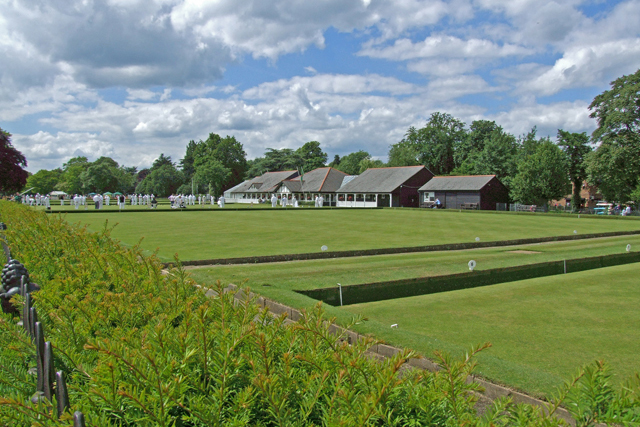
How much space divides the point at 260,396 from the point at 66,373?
5.25 feet

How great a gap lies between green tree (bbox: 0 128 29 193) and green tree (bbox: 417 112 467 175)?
62.8 metres

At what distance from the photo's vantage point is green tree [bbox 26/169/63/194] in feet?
403

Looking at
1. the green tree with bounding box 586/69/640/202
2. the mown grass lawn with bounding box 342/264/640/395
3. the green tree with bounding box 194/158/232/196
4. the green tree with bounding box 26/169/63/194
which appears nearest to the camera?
the mown grass lawn with bounding box 342/264/640/395

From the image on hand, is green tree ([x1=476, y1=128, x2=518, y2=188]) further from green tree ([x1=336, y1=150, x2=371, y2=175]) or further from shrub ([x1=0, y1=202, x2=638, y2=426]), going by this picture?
shrub ([x1=0, y1=202, x2=638, y2=426])

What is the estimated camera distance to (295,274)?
33.2 ft

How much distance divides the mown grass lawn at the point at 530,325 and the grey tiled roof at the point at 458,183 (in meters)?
44.7

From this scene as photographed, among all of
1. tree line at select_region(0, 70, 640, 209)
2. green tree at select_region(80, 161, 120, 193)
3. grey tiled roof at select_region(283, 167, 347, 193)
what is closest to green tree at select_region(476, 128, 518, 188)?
tree line at select_region(0, 70, 640, 209)

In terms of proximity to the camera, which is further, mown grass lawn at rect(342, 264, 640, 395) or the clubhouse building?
the clubhouse building

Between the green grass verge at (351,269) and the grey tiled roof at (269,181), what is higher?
the grey tiled roof at (269,181)

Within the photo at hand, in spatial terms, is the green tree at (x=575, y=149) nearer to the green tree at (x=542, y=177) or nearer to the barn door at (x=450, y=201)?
the green tree at (x=542, y=177)

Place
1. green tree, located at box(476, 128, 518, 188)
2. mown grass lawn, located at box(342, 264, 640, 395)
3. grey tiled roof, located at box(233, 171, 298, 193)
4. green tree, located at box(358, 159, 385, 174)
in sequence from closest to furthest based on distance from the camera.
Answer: mown grass lawn, located at box(342, 264, 640, 395) < green tree, located at box(476, 128, 518, 188) < grey tiled roof, located at box(233, 171, 298, 193) < green tree, located at box(358, 159, 385, 174)

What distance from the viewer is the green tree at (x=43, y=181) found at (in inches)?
4830

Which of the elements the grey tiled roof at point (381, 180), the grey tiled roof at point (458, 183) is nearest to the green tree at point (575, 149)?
the grey tiled roof at point (458, 183)

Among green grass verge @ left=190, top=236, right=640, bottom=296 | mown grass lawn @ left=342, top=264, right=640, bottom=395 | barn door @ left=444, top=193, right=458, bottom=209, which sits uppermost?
barn door @ left=444, top=193, right=458, bottom=209
